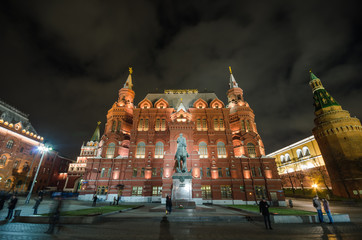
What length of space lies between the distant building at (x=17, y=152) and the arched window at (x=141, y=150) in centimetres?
3089

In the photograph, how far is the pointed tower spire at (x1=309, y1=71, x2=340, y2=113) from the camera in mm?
53203

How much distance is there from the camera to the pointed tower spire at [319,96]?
2095 inches

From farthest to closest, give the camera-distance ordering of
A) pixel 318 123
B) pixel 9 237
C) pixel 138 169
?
pixel 318 123 → pixel 138 169 → pixel 9 237

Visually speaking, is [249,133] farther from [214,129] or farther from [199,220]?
[199,220]

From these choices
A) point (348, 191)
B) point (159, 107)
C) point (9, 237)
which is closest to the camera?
point (9, 237)

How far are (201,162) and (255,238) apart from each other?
2730cm

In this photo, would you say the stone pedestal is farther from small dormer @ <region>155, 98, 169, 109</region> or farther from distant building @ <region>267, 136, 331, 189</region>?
distant building @ <region>267, 136, 331, 189</region>

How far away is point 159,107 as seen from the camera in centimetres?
4475

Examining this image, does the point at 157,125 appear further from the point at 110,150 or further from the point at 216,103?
the point at 216,103

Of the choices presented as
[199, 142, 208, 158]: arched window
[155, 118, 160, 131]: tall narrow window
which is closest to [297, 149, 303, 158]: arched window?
[199, 142, 208, 158]: arched window

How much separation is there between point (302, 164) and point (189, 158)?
53889 mm

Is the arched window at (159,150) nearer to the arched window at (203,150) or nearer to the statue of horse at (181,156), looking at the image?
the arched window at (203,150)

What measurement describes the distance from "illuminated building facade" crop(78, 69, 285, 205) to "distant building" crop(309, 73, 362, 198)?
21105 millimetres

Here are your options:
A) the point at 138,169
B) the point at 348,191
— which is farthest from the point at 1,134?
the point at 348,191
